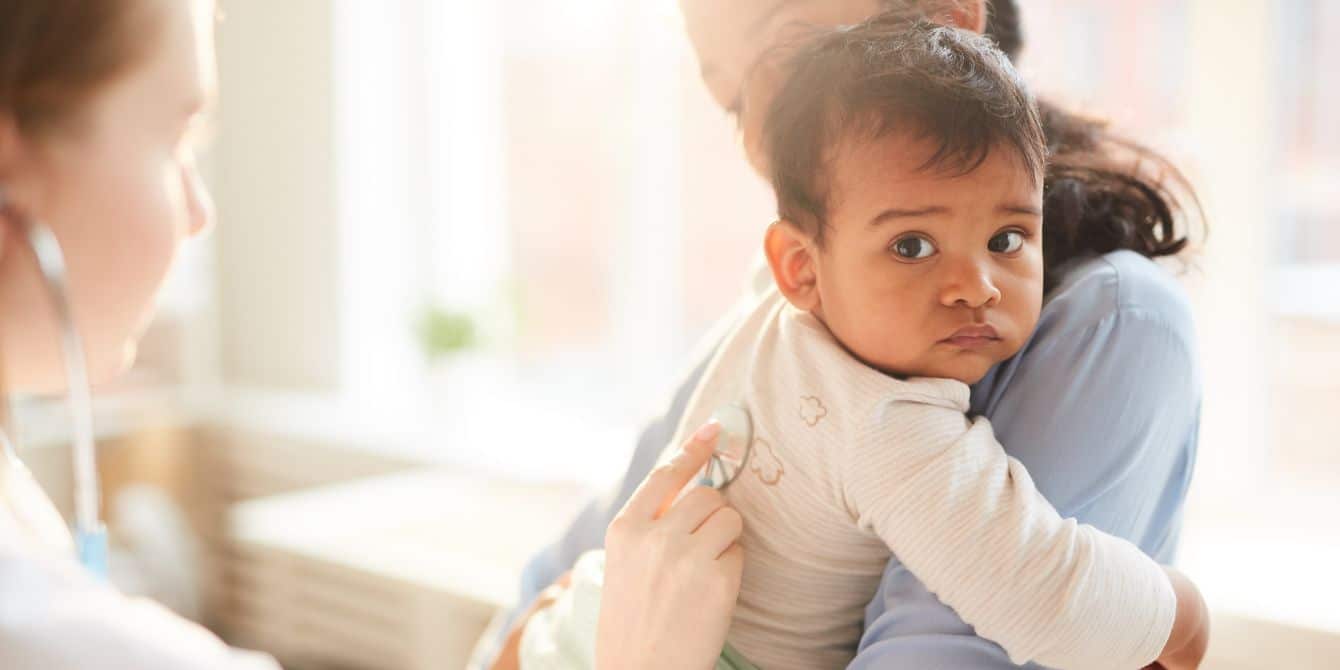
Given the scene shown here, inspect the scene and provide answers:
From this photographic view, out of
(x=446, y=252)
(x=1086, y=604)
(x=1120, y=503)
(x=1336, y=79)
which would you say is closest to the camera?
(x=1086, y=604)

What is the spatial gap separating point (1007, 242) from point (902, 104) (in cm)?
11

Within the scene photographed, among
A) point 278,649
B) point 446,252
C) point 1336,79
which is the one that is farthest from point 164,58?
point 446,252

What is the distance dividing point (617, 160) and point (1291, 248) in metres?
1.60

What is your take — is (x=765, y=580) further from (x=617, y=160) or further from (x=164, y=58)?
(x=617, y=160)

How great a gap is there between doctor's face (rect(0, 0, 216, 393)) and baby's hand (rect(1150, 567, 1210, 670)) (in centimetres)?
63

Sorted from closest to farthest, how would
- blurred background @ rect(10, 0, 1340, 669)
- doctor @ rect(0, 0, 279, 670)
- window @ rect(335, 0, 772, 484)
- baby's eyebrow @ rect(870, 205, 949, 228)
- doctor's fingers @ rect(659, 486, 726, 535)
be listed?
1. doctor @ rect(0, 0, 279, 670)
2. baby's eyebrow @ rect(870, 205, 949, 228)
3. doctor's fingers @ rect(659, 486, 726, 535)
4. blurred background @ rect(10, 0, 1340, 669)
5. window @ rect(335, 0, 772, 484)

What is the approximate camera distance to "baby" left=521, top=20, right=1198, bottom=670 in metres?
0.68

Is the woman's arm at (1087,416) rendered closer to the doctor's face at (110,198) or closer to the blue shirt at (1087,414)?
the blue shirt at (1087,414)

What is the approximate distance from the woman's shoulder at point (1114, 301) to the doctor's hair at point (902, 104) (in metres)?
0.10

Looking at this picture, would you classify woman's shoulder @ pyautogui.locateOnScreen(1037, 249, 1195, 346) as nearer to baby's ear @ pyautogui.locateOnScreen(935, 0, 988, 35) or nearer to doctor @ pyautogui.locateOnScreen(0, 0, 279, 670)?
baby's ear @ pyautogui.locateOnScreen(935, 0, 988, 35)

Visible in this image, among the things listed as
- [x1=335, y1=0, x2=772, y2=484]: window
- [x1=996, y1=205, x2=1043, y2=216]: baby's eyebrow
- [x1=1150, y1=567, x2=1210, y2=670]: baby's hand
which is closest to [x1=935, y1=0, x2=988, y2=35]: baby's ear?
[x1=996, y1=205, x2=1043, y2=216]: baby's eyebrow

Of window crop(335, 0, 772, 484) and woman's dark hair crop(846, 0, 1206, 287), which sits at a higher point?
woman's dark hair crop(846, 0, 1206, 287)

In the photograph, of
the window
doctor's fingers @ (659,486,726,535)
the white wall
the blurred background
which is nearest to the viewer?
doctor's fingers @ (659,486,726,535)

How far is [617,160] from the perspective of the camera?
10.3ft
